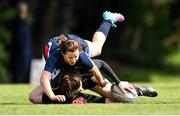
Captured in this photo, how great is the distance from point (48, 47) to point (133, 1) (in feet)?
70.3

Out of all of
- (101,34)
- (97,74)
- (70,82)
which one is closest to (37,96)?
(70,82)

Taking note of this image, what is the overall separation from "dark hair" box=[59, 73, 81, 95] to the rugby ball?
25.1 inches

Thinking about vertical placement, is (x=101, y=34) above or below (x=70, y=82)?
above

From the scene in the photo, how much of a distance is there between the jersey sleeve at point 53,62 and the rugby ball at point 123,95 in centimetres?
98

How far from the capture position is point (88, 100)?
1316 centimetres

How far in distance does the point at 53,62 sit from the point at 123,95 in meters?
1.19

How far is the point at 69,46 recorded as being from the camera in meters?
12.4

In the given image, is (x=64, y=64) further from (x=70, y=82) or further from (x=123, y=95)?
(x=123, y=95)

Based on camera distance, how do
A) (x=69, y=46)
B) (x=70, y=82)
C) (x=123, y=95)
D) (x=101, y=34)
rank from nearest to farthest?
(x=69, y=46) → (x=70, y=82) → (x=123, y=95) → (x=101, y=34)

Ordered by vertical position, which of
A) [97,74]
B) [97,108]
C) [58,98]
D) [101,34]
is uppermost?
[101,34]

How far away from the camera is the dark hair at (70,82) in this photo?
12523mm

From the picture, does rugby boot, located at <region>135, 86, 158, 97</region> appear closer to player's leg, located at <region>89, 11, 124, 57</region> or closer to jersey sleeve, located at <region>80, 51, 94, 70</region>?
player's leg, located at <region>89, 11, 124, 57</region>

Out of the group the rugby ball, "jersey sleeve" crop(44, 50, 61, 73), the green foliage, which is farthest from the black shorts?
the green foliage

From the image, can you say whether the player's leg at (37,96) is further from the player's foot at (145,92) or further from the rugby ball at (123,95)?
the player's foot at (145,92)
